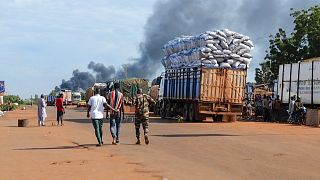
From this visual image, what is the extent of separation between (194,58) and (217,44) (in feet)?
5.26

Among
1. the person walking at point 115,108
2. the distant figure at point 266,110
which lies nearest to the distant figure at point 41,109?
the person walking at point 115,108

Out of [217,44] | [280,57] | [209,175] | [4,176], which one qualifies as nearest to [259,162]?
[209,175]

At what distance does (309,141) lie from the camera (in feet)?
61.9

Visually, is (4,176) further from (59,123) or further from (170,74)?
(170,74)

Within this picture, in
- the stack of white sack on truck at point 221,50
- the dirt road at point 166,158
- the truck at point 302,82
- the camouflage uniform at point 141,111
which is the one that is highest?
the stack of white sack on truck at point 221,50

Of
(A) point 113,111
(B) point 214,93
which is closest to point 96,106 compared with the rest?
(A) point 113,111

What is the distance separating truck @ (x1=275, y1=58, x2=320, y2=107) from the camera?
104ft

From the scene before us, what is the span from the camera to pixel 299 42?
49938 millimetres

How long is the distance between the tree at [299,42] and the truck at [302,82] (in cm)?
1314

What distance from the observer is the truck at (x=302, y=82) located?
31672 mm

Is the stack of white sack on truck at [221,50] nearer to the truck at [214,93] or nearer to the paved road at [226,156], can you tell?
the truck at [214,93]

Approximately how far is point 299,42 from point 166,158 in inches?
1521

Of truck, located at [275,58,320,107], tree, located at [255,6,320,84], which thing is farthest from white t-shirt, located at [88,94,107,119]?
tree, located at [255,6,320,84]

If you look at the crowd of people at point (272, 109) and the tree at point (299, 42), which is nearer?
the crowd of people at point (272, 109)
